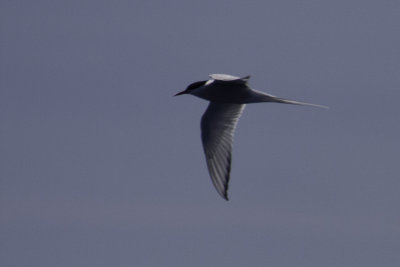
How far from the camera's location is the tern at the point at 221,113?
15539 millimetres

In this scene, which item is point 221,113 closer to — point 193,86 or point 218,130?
point 218,130

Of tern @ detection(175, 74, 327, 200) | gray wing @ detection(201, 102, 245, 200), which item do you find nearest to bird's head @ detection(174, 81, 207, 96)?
tern @ detection(175, 74, 327, 200)

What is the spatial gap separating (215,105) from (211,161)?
5.12 feet

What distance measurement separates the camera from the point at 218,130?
17.4 metres

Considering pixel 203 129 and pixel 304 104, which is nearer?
pixel 304 104

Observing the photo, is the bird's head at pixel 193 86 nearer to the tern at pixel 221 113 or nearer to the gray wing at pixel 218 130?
the tern at pixel 221 113

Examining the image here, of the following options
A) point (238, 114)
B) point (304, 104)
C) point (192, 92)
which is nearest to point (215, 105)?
point (238, 114)


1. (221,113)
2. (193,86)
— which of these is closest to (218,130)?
(221,113)

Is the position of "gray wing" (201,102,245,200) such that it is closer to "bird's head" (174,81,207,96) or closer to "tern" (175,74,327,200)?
"tern" (175,74,327,200)

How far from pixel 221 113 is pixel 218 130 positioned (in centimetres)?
46

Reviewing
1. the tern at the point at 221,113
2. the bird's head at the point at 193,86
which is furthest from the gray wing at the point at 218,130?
the bird's head at the point at 193,86

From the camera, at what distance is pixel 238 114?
17.7 m

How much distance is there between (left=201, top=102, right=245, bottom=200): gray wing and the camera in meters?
16.9

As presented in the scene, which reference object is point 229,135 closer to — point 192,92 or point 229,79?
point 192,92
